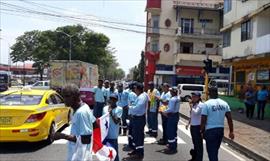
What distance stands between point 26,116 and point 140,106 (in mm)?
2823

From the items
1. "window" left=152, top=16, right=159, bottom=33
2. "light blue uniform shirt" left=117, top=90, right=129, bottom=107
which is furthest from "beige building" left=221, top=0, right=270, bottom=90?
"window" left=152, top=16, right=159, bottom=33

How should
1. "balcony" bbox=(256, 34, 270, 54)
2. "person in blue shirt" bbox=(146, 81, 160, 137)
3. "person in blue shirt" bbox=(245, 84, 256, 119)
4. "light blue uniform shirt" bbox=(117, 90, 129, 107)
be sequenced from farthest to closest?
"balcony" bbox=(256, 34, 270, 54), "person in blue shirt" bbox=(245, 84, 256, 119), "light blue uniform shirt" bbox=(117, 90, 129, 107), "person in blue shirt" bbox=(146, 81, 160, 137)

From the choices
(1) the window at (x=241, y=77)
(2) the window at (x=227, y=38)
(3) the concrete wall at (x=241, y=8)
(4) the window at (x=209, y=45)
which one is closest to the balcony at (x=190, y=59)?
(4) the window at (x=209, y=45)

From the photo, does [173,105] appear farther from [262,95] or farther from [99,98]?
[262,95]

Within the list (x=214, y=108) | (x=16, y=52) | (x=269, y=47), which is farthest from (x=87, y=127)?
(x=16, y=52)

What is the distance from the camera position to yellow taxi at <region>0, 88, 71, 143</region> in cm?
1084

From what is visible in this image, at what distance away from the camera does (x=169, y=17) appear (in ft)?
205

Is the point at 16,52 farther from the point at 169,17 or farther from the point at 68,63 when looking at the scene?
the point at 68,63

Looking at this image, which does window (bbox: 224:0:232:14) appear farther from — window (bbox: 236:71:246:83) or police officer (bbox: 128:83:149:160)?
police officer (bbox: 128:83:149:160)

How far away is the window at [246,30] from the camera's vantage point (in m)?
29.1

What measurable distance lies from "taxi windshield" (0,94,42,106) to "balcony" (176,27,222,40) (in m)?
49.1

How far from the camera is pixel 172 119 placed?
1177cm

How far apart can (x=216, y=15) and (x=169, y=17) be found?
674 cm

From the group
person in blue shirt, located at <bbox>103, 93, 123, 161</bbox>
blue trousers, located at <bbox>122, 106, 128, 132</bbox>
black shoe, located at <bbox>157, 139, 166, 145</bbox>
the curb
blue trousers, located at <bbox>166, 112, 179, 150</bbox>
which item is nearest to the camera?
person in blue shirt, located at <bbox>103, 93, 123, 161</bbox>
